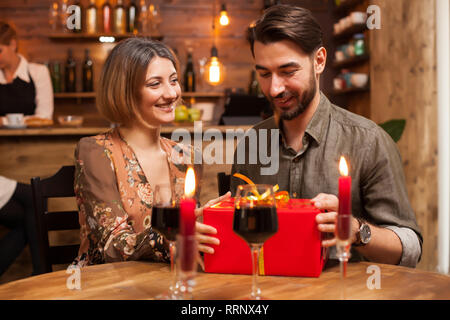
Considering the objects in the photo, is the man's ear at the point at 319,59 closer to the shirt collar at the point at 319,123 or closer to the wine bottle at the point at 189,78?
the shirt collar at the point at 319,123

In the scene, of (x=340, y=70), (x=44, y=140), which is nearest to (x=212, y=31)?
(x=340, y=70)

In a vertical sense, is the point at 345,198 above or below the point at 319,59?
below

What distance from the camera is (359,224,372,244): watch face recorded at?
1213 mm

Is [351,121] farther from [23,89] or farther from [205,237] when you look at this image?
[23,89]

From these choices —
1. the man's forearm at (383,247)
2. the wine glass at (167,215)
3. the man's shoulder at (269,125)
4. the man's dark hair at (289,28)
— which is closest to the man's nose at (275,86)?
the man's dark hair at (289,28)

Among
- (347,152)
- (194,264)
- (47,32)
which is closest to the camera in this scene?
(194,264)

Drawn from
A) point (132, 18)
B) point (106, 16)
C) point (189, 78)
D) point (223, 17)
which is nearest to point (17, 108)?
point (106, 16)

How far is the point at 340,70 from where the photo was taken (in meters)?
5.20

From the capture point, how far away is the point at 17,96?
13.7ft

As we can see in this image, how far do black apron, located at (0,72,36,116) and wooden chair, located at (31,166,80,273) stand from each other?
106 inches

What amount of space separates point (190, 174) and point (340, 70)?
15.0 feet

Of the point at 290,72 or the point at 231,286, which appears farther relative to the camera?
the point at 290,72

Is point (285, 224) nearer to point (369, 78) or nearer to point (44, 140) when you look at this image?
Answer: point (44, 140)

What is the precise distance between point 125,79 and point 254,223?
101cm
